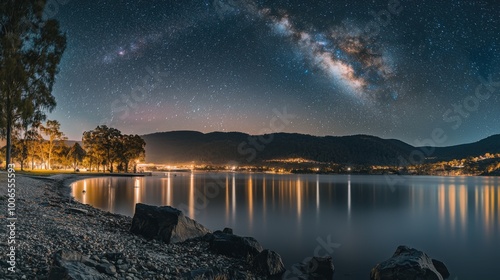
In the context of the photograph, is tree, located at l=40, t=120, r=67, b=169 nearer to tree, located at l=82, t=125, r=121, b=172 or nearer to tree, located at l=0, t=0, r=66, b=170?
tree, located at l=82, t=125, r=121, b=172

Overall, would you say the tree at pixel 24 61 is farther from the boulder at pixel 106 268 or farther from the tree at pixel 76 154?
the tree at pixel 76 154

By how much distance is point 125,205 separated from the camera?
134 feet

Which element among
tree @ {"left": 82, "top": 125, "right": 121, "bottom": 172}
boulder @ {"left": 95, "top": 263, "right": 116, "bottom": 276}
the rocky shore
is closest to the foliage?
tree @ {"left": 82, "top": 125, "right": 121, "bottom": 172}

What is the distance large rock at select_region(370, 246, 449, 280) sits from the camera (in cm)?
1332

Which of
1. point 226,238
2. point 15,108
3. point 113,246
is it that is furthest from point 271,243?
point 15,108

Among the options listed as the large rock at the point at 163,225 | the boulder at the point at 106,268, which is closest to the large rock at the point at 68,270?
the boulder at the point at 106,268

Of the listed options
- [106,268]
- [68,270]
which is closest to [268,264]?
[106,268]

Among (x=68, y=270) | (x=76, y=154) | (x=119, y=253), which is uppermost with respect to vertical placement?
(x=76, y=154)

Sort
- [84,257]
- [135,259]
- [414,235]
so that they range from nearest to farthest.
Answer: [84,257]
[135,259]
[414,235]

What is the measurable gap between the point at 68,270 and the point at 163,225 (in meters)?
10.2

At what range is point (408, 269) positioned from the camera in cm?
1355

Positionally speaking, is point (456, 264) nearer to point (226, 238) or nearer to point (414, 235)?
point (414, 235)

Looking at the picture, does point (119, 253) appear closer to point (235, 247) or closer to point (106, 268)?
point (106, 268)

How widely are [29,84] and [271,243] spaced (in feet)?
79.5
